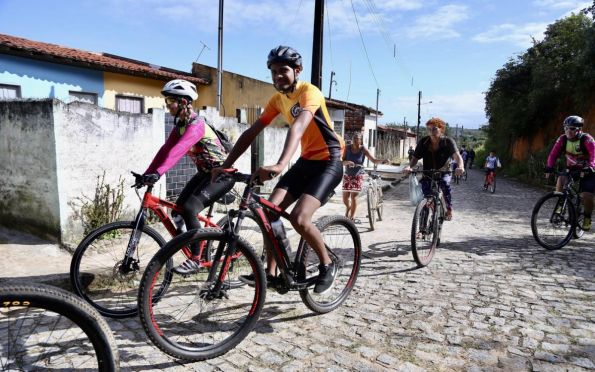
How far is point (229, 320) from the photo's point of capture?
3381 mm

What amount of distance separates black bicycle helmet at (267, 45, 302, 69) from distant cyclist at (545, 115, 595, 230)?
492 centimetres

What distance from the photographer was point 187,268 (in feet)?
11.1

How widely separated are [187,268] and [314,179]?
1.28m

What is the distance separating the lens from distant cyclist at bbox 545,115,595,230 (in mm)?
6012

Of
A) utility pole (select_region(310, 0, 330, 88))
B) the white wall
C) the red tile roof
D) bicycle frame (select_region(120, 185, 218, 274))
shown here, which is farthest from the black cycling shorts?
the red tile roof

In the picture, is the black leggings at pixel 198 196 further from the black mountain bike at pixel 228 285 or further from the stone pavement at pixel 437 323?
the stone pavement at pixel 437 323

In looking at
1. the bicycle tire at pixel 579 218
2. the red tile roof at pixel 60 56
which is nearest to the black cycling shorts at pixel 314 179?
the bicycle tire at pixel 579 218

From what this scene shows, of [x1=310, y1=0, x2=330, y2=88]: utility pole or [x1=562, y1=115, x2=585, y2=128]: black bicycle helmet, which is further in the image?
[x1=310, y1=0, x2=330, y2=88]: utility pole

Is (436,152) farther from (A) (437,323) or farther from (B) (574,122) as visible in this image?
(A) (437,323)

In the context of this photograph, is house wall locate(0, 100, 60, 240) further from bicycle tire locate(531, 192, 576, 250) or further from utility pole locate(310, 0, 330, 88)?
bicycle tire locate(531, 192, 576, 250)

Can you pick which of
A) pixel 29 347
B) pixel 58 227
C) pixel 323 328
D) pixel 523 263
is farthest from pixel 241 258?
pixel 523 263

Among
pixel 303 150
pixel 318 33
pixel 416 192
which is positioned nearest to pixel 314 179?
pixel 303 150

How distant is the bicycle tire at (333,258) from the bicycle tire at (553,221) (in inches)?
135

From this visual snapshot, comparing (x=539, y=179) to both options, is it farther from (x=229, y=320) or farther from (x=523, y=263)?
(x=229, y=320)
